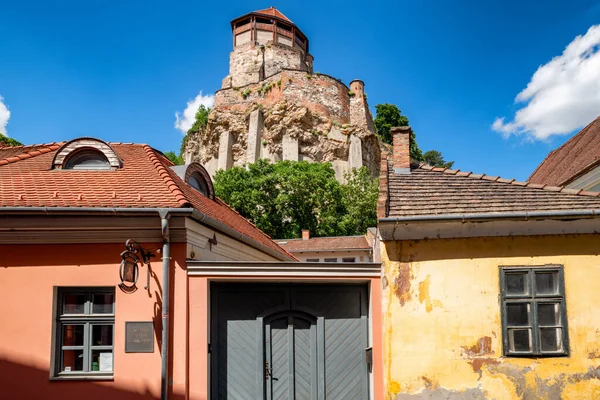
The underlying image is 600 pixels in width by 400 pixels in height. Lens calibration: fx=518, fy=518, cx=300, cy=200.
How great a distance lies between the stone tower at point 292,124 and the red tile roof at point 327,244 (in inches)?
460

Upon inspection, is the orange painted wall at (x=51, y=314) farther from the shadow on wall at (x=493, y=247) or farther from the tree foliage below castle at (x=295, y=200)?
the tree foliage below castle at (x=295, y=200)

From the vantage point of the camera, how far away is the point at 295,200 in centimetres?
3809

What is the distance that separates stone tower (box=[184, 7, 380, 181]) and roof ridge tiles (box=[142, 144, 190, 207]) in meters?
36.0

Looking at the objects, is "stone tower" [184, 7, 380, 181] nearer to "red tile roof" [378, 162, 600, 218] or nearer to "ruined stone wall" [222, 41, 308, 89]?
"ruined stone wall" [222, 41, 308, 89]

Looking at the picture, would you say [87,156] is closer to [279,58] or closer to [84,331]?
[84,331]

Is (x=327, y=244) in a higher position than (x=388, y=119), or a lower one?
lower

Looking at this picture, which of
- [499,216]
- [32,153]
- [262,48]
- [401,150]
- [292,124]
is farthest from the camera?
[262,48]

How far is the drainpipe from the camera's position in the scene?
28.1 feet

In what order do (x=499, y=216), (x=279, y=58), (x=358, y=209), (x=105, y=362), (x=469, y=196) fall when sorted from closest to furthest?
1. (x=499, y=216)
2. (x=105, y=362)
3. (x=469, y=196)
4. (x=358, y=209)
5. (x=279, y=58)

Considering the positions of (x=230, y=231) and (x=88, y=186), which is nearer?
(x=88, y=186)

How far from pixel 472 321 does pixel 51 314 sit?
23.4 feet

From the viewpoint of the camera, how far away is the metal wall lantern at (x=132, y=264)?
27.1 feet

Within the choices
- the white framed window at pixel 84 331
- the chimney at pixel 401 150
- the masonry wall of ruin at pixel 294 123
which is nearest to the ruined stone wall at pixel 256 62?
the masonry wall of ruin at pixel 294 123

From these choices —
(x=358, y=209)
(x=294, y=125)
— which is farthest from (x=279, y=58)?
(x=358, y=209)
